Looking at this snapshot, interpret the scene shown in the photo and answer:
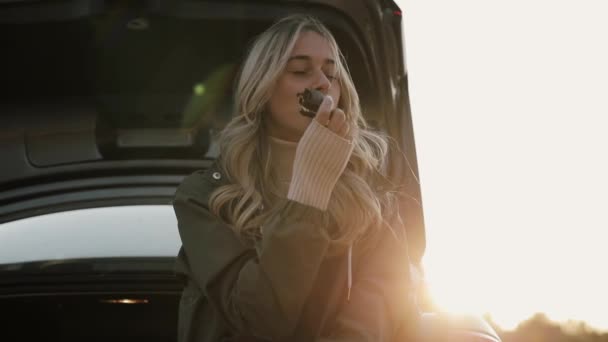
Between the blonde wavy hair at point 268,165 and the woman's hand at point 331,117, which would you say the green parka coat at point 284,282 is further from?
the woman's hand at point 331,117

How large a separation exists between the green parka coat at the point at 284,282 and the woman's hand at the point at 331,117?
0.19 meters

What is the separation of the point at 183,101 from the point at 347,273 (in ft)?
3.87

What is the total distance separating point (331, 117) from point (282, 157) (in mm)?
327

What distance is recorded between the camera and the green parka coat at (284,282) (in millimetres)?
2047

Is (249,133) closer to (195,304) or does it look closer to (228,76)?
(195,304)

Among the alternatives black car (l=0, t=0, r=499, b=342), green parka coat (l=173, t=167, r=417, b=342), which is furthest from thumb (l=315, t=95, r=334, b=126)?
black car (l=0, t=0, r=499, b=342)

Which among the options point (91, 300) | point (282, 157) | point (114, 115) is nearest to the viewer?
point (282, 157)

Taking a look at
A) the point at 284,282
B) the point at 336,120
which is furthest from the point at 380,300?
the point at 336,120

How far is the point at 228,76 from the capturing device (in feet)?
10.2

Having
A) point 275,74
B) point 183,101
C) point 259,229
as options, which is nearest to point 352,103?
point 275,74

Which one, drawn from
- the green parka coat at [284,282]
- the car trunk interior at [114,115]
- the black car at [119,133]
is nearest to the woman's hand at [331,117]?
the green parka coat at [284,282]

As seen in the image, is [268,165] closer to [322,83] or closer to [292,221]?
[322,83]

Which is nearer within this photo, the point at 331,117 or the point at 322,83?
the point at 331,117

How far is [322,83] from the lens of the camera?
231 centimetres
